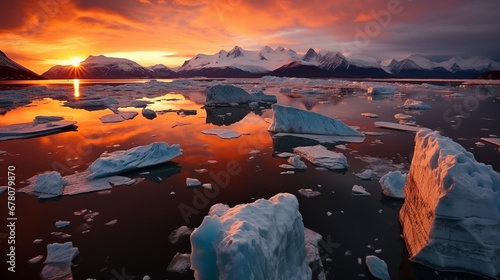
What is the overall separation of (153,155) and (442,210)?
24.5ft

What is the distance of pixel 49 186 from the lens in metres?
6.54

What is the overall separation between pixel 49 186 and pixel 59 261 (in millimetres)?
3064

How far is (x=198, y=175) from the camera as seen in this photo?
7.78 metres

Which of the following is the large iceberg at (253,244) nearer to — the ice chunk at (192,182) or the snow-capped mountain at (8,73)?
the ice chunk at (192,182)

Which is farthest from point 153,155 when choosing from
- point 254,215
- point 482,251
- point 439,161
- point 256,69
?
point 256,69

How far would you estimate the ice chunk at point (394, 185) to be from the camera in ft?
21.1

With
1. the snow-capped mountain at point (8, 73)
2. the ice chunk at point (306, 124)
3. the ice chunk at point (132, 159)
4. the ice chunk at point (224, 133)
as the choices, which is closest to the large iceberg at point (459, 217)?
the ice chunk at point (132, 159)

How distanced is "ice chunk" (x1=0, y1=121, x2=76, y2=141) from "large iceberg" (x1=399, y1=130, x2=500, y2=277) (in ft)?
50.0

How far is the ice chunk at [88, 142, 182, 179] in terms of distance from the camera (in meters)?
7.55

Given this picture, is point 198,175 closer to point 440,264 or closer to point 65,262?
point 65,262

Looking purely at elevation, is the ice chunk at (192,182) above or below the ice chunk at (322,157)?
below

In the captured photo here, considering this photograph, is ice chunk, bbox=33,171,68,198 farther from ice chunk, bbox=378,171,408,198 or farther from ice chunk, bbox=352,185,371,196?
ice chunk, bbox=378,171,408,198

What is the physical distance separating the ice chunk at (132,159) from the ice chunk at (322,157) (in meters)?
4.30

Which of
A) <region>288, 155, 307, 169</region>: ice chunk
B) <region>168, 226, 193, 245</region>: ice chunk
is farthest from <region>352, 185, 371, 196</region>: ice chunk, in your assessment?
<region>168, 226, 193, 245</region>: ice chunk
